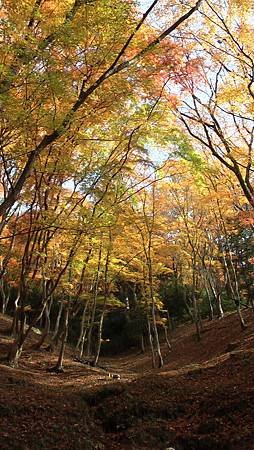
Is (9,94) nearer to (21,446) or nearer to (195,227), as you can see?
(21,446)

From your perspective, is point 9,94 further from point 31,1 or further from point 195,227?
point 195,227

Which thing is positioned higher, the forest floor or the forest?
the forest

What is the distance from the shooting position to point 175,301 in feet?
102

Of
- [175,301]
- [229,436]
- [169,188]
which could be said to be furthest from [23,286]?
[175,301]

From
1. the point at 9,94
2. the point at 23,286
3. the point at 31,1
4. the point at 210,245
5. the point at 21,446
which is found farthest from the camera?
the point at 210,245

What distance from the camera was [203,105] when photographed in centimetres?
1112

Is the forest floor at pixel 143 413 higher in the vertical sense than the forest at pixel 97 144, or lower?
lower

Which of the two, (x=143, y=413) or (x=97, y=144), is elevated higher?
(x=97, y=144)

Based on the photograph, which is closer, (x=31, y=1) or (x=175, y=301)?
(x=31, y=1)


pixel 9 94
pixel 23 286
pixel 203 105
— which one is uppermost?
pixel 203 105

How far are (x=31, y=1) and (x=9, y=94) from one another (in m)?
1.81

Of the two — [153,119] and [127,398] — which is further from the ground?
[153,119]

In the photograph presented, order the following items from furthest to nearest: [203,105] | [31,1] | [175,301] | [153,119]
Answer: [175,301] → [203,105] → [153,119] → [31,1]

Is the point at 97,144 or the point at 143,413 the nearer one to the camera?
the point at 143,413
